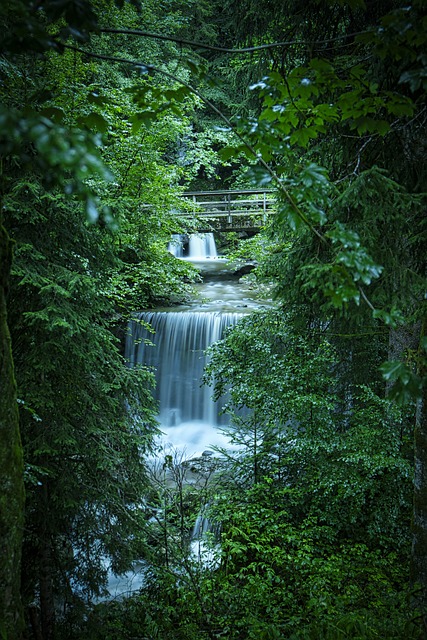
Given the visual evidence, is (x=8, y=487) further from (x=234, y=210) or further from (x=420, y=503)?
(x=234, y=210)

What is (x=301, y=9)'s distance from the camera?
15.8 feet

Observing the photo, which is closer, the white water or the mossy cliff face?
the mossy cliff face

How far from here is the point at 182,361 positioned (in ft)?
39.1

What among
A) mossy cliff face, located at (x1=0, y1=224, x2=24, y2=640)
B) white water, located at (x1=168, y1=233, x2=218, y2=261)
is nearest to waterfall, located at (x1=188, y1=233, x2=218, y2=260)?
white water, located at (x1=168, y1=233, x2=218, y2=261)

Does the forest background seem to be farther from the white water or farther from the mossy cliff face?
the white water

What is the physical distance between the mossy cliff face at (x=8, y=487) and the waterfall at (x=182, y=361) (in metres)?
9.13

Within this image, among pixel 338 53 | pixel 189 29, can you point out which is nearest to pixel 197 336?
pixel 338 53

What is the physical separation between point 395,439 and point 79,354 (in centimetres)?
344

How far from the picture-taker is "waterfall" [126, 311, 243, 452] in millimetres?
11516

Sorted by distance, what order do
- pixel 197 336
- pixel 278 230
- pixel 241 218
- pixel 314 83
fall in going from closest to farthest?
pixel 314 83
pixel 278 230
pixel 197 336
pixel 241 218

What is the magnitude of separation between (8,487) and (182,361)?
9786mm

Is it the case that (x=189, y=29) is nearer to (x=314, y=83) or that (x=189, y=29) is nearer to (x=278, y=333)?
(x=278, y=333)

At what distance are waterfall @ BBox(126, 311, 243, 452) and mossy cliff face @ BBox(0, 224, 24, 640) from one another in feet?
30.0

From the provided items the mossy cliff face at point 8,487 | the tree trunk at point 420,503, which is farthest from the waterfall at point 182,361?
the mossy cliff face at point 8,487
